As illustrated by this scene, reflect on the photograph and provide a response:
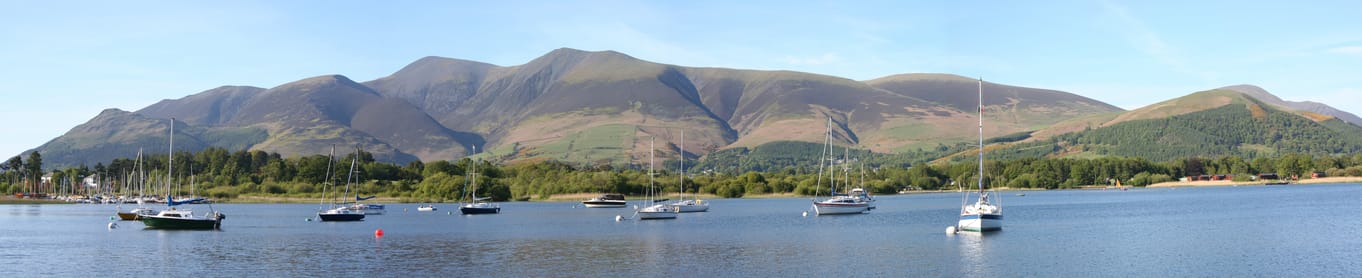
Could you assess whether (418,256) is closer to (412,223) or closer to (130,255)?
(130,255)

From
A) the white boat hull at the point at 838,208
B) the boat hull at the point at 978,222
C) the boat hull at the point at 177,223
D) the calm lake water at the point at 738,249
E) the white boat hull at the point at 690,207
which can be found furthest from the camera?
the white boat hull at the point at 690,207

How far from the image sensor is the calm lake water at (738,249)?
192 ft

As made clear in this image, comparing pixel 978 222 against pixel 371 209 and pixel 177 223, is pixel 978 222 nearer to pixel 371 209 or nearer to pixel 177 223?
pixel 177 223

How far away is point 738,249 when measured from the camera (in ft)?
238

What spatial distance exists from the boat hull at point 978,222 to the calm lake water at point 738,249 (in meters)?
1.36

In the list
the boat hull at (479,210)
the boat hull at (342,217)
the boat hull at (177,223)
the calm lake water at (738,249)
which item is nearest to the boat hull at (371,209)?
the boat hull at (479,210)

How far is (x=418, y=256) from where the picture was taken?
70.7 m

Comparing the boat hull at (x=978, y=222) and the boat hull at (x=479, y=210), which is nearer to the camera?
the boat hull at (x=978, y=222)

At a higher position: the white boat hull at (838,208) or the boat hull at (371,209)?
the white boat hull at (838,208)

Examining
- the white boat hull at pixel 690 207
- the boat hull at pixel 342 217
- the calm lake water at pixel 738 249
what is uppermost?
the white boat hull at pixel 690 207

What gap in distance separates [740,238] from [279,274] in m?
36.1

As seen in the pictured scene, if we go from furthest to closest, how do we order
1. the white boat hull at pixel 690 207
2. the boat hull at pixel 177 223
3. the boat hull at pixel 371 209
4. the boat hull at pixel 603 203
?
the boat hull at pixel 603 203 → the boat hull at pixel 371 209 → the white boat hull at pixel 690 207 → the boat hull at pixel 177 223

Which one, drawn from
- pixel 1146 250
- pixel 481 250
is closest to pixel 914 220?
pixel 1146 250

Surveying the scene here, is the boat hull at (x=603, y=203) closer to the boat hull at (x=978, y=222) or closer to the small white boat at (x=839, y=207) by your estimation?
the small white boat at (x=839, y=207)
